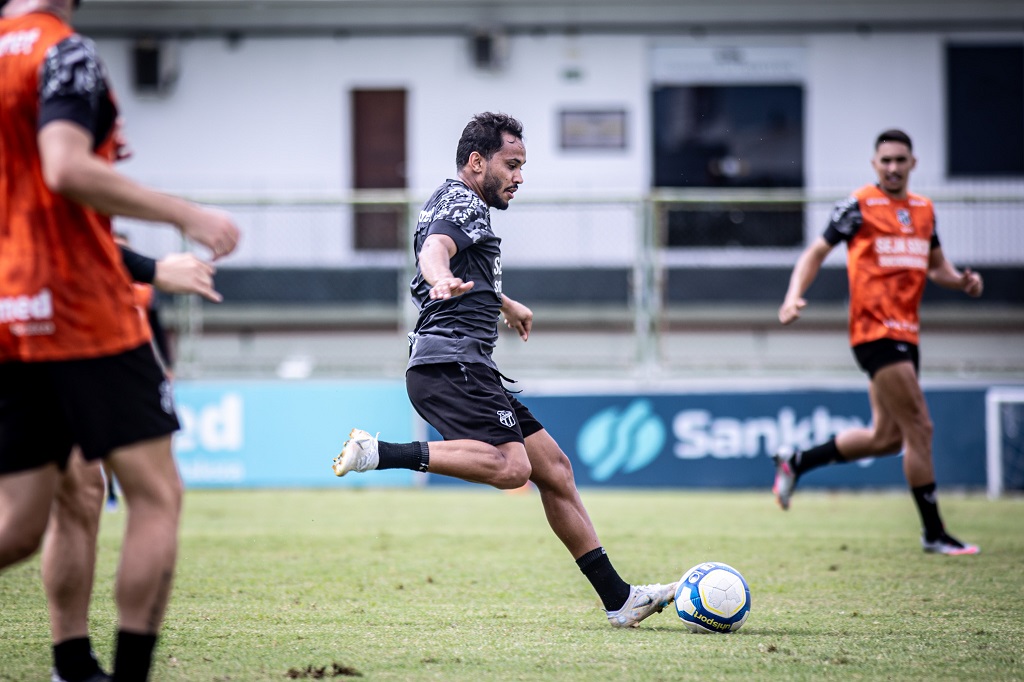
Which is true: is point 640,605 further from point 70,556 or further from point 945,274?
point 945,274

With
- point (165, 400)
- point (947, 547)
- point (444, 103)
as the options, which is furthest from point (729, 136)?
point (165, 400)

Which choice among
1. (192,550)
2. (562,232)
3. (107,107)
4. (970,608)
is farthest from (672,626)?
(562,232)

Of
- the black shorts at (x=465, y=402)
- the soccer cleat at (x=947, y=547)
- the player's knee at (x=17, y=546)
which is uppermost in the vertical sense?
the black shorts at (x=465, y=402)

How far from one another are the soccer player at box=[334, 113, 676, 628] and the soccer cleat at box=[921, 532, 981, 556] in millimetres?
3174

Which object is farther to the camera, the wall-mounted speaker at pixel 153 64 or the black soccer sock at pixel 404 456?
the wall-mounted speaker at pixel 153 64

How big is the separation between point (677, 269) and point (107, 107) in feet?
40.4

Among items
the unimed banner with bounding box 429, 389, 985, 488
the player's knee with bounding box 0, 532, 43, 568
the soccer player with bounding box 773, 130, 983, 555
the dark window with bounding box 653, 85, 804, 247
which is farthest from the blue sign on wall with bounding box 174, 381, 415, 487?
the player's knee with bounding box 0, 532, 43, 568

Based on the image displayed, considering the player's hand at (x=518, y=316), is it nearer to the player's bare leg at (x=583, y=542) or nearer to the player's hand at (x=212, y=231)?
the player's bare leg at (x=583, y=542)

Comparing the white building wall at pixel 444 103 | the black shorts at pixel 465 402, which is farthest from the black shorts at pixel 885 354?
the white building wall at pixel 444 103

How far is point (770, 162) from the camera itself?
1725 centimetres

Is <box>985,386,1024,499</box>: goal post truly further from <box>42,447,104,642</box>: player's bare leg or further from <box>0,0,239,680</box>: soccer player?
<box>0,0,239,680</box>: soccer player

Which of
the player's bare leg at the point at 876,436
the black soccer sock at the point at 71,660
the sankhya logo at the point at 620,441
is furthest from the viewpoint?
the sankhya logo at the point at 620,441

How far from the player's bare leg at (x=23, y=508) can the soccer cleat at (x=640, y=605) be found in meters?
2.48

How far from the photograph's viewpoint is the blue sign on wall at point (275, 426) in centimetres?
1265
